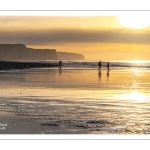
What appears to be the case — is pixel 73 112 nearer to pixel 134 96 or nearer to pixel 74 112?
pixel 74 112

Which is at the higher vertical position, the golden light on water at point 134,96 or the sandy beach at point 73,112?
the golden light on water at point 134,96

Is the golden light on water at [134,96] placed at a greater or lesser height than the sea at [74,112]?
greater

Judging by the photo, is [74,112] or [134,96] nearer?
[74,112]

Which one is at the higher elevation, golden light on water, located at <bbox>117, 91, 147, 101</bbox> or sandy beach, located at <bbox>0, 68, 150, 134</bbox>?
golden light on water, located at <bbox>117, 91, 147, 101</bbox>

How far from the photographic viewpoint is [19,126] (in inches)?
651

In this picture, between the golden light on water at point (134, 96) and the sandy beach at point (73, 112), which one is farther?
the golden light on water at point (134, 96)

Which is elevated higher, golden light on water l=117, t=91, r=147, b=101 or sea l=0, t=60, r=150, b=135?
golden light on water l=117, t=91, r=147, b=101

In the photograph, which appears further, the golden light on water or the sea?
the golden light on water

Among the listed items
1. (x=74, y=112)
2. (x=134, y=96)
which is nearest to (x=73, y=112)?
(x=74, y=112)

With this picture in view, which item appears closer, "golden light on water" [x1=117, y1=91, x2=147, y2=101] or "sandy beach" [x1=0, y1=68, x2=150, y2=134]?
"sandy beach" [x1=0, y1=68, x2=150, y2=134]

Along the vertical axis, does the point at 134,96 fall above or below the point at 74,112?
above

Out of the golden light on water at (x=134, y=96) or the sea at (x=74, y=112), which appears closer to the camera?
the sea at (x=74, y=112)
